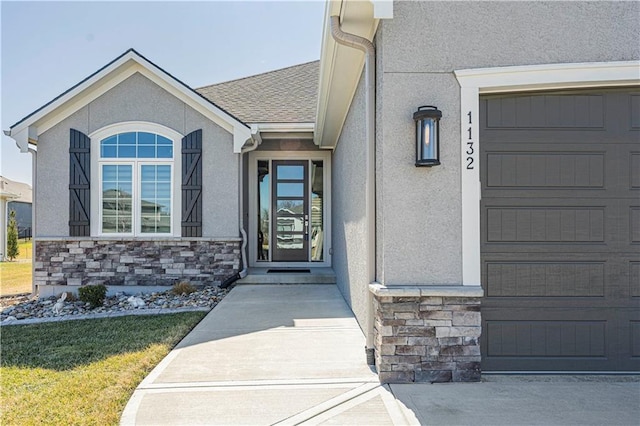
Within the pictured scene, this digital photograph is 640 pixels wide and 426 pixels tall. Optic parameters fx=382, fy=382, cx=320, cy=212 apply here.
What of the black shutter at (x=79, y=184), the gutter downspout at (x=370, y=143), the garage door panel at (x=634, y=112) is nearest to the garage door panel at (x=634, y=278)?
the garage door panel at (x=634, y=112)

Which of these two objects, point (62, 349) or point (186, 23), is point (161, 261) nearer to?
point (62, 349)

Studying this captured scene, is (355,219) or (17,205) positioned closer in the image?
(355,219)

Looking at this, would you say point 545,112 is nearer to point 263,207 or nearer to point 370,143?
point 370,143

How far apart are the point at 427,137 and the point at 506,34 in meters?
1.22

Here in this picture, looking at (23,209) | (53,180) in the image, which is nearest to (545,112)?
(53,180)

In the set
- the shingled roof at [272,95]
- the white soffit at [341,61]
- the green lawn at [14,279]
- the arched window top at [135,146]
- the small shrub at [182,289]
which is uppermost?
the shingled roof at [272,95]

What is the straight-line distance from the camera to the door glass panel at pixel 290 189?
9.62 metres

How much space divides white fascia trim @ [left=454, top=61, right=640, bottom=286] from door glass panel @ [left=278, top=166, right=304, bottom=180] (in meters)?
6.51

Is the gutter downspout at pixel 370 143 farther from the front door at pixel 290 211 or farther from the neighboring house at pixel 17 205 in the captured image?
the neighboring house at pixel 17 205

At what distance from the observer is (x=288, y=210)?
964cm

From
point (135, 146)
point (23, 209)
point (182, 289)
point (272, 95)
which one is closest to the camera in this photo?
point (182, 289)

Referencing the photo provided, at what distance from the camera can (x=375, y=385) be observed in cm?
328

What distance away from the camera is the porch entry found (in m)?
9.60

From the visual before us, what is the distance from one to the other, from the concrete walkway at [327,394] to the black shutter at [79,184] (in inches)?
195
